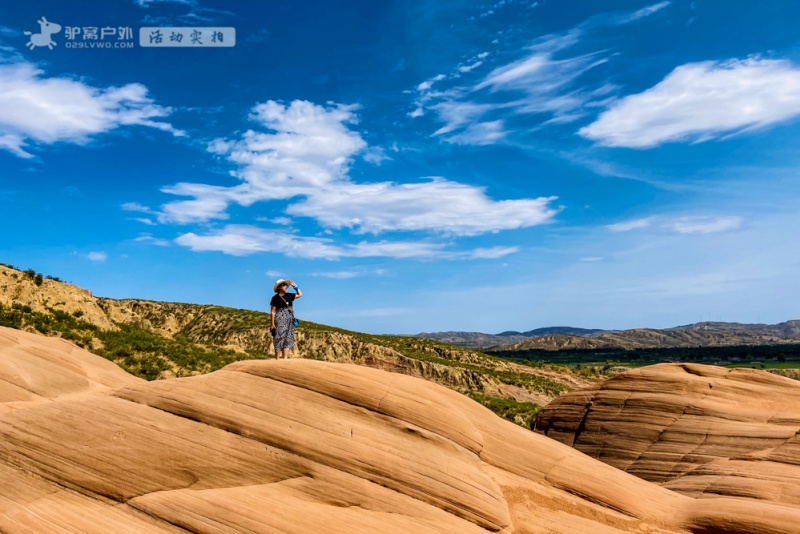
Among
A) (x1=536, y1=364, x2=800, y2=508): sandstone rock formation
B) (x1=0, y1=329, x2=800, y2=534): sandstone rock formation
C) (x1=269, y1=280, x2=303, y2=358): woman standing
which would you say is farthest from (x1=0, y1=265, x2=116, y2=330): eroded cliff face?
(x1=536, y1=364, x2=800, y2=508): sandstone rock formation

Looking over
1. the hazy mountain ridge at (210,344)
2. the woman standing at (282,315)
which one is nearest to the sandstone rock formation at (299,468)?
the woman standing at (282,315)

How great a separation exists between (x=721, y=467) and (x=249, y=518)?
20013mm

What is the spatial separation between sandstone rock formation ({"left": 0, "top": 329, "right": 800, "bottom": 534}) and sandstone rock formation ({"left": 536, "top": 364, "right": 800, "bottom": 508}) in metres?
4.56

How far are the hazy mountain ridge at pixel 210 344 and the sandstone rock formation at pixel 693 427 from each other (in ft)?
72.0

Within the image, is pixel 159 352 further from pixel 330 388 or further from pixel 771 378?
pixel 771 378

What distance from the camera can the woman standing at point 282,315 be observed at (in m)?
17.9

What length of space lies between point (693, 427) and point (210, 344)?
151 ft

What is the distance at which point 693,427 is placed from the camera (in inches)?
958

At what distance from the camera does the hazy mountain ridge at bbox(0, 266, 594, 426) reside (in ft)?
118

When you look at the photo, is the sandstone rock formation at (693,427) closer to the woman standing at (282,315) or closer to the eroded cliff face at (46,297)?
the woman standing at (282,315)

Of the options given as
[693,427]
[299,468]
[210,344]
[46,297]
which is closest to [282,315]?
[299,468]

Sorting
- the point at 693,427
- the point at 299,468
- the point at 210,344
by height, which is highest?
Result: the point at 210,344

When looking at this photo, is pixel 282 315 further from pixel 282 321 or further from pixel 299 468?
pixel 299 468

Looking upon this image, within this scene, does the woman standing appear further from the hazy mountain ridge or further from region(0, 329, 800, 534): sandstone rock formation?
the hazy mountain ridge
